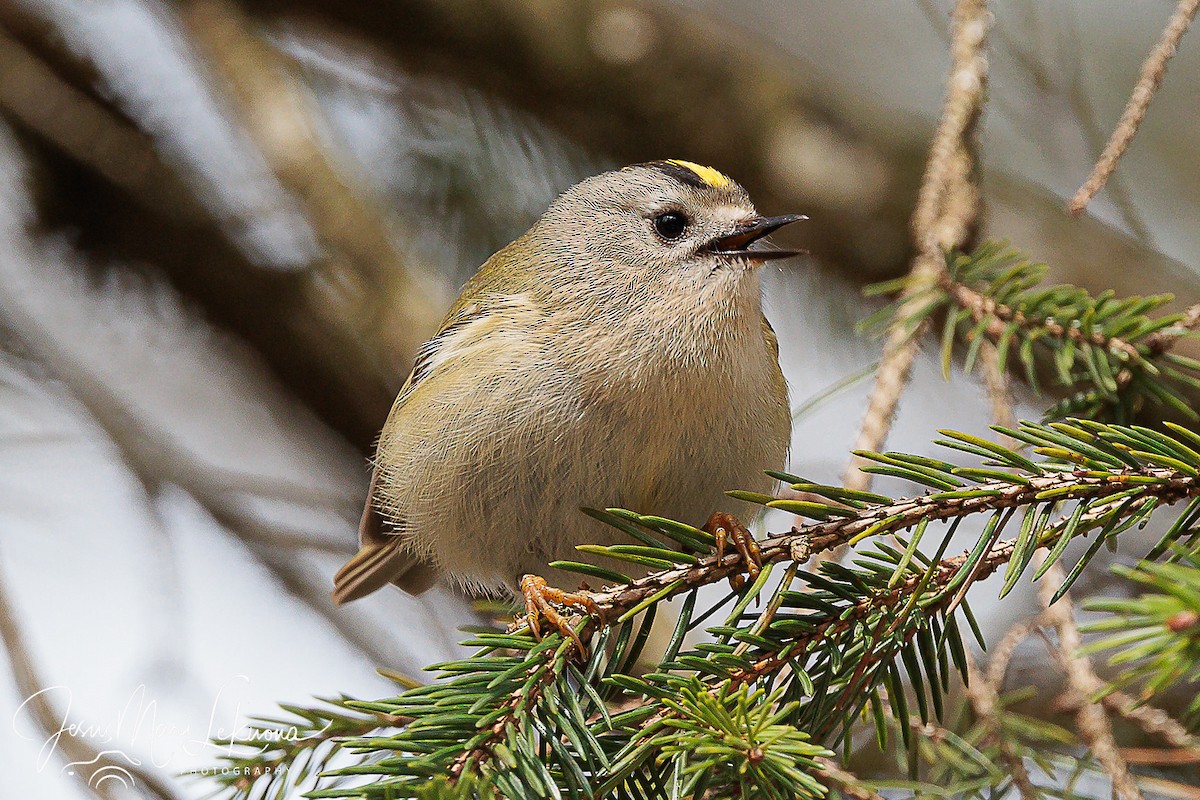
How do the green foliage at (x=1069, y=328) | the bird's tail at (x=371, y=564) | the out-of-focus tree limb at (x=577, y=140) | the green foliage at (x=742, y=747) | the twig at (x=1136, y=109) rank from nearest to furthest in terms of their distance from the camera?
the green foliage at (x=742, y=747) < the twig at (x=1136, y=109) < the green foliage at (x=1069, y=328) < the bird's tail at (x=371, y=564) < the out-of-focus tree limb at (x=577, y=140)

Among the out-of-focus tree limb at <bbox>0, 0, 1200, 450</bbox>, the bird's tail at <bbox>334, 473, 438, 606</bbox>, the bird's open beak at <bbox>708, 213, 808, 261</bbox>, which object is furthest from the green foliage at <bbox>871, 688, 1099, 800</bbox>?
the out-of-focus tree limb at <bbox>0, 0, 1200, 450</bbox>

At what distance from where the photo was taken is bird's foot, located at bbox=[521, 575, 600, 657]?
1.09 metres

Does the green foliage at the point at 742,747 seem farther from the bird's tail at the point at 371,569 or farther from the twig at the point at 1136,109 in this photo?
the bird's tail at the point at 371,569

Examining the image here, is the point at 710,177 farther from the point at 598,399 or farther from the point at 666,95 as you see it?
the point at 666,95

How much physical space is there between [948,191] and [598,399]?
2.88 feet

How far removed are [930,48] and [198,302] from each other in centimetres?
339

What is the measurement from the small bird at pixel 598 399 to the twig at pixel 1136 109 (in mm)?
431

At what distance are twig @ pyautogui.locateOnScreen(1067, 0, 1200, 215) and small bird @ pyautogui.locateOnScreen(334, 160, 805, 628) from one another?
1.41ft

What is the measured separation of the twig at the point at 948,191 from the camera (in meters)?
1.58

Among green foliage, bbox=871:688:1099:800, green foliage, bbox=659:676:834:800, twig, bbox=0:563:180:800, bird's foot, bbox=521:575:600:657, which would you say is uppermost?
green foliage, bbox=659:676:834:800

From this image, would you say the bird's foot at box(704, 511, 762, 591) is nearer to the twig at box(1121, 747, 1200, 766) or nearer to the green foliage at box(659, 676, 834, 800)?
the green foliage at box(659, 676, 834, 800)

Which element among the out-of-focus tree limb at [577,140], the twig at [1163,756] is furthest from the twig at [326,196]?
the twig at [1163,756]

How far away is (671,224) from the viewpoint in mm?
1701

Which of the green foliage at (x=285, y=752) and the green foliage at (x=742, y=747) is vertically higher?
the green foliage at (x=742, y=747)
